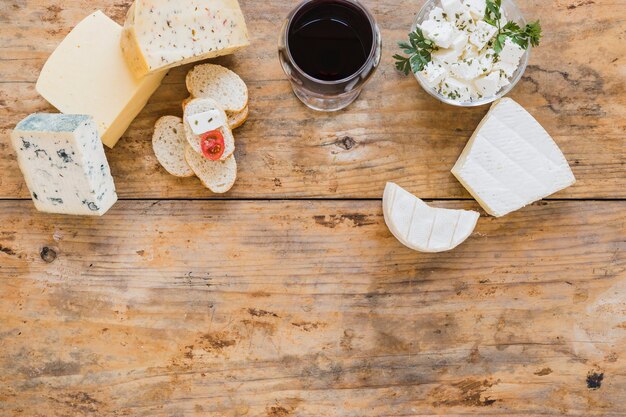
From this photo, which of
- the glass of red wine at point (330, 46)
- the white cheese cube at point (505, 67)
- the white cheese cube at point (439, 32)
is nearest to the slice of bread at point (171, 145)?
the glass of red wine at point (330, 46)

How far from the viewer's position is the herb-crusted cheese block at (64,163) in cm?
128

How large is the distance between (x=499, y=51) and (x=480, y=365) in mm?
676

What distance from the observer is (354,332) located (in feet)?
4.77

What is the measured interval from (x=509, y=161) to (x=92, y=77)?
2.87ft

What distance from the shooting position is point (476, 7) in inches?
51.8

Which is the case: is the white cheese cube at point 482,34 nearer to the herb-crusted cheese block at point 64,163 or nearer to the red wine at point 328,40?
the red wine at point 328,40

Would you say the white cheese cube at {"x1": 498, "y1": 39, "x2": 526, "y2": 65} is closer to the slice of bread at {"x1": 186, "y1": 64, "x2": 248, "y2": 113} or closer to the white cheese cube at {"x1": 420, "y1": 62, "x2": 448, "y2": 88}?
the white cheese cube at {"x1": 420, "y1": 62, "x2": 448, "y2": 88}

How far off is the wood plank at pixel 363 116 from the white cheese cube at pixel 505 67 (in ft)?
0.35

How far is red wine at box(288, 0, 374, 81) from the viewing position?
127 cm

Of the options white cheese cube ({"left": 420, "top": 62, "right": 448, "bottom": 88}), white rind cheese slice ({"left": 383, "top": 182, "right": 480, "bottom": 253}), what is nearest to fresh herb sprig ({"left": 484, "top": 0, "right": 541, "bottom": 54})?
white cheese cube ({"left": 420, "top": 62, "right": 448, "bottom": 88})

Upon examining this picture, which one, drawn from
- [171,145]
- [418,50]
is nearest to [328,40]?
[418,50]

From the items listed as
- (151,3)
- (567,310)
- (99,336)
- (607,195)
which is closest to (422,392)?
(567,310)

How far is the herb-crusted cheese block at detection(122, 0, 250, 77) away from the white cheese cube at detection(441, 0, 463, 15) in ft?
1.33

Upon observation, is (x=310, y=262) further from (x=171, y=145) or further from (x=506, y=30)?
→ (x=506, y=30)
